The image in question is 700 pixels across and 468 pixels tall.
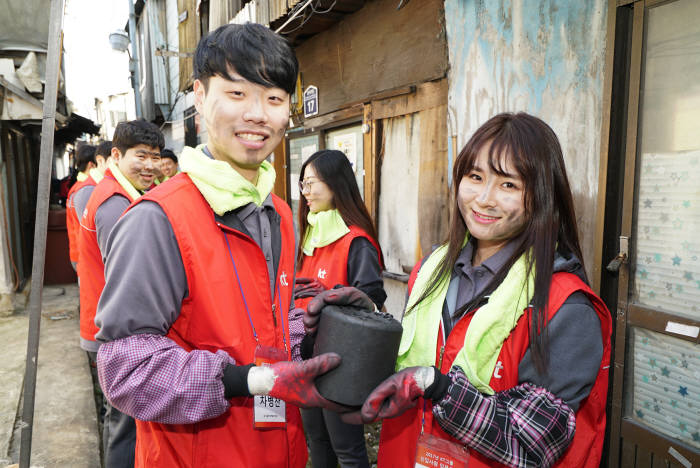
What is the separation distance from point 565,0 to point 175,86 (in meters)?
12.7

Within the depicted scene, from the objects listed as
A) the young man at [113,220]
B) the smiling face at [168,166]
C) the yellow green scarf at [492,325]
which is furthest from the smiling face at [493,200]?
the smiling face at [168,166]

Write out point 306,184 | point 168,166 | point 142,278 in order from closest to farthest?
1. point 142,278
2. point 306,184
3. point 168,166

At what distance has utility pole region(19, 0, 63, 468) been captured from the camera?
1.96m

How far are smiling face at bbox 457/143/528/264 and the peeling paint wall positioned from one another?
1484 mm

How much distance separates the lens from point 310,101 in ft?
19.8

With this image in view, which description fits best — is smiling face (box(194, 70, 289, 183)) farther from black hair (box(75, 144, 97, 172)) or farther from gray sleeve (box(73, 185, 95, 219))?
black hair (box(75, 144, 97, 172))

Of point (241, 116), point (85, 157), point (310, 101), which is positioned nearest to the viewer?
point (241, 116)

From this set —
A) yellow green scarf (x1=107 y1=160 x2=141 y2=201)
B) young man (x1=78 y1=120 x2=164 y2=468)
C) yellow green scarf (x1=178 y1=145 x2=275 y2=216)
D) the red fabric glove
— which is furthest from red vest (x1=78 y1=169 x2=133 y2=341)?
the red fabric glove

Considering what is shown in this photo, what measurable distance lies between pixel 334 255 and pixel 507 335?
1612 millimetres

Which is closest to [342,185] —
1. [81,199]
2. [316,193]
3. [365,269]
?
[316,193]

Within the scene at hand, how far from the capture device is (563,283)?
4.50 ft

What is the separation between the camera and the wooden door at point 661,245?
7.45ft

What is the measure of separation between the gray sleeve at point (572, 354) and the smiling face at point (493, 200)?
32 cm

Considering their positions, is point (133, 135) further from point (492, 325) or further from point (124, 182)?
point (492, 325)
